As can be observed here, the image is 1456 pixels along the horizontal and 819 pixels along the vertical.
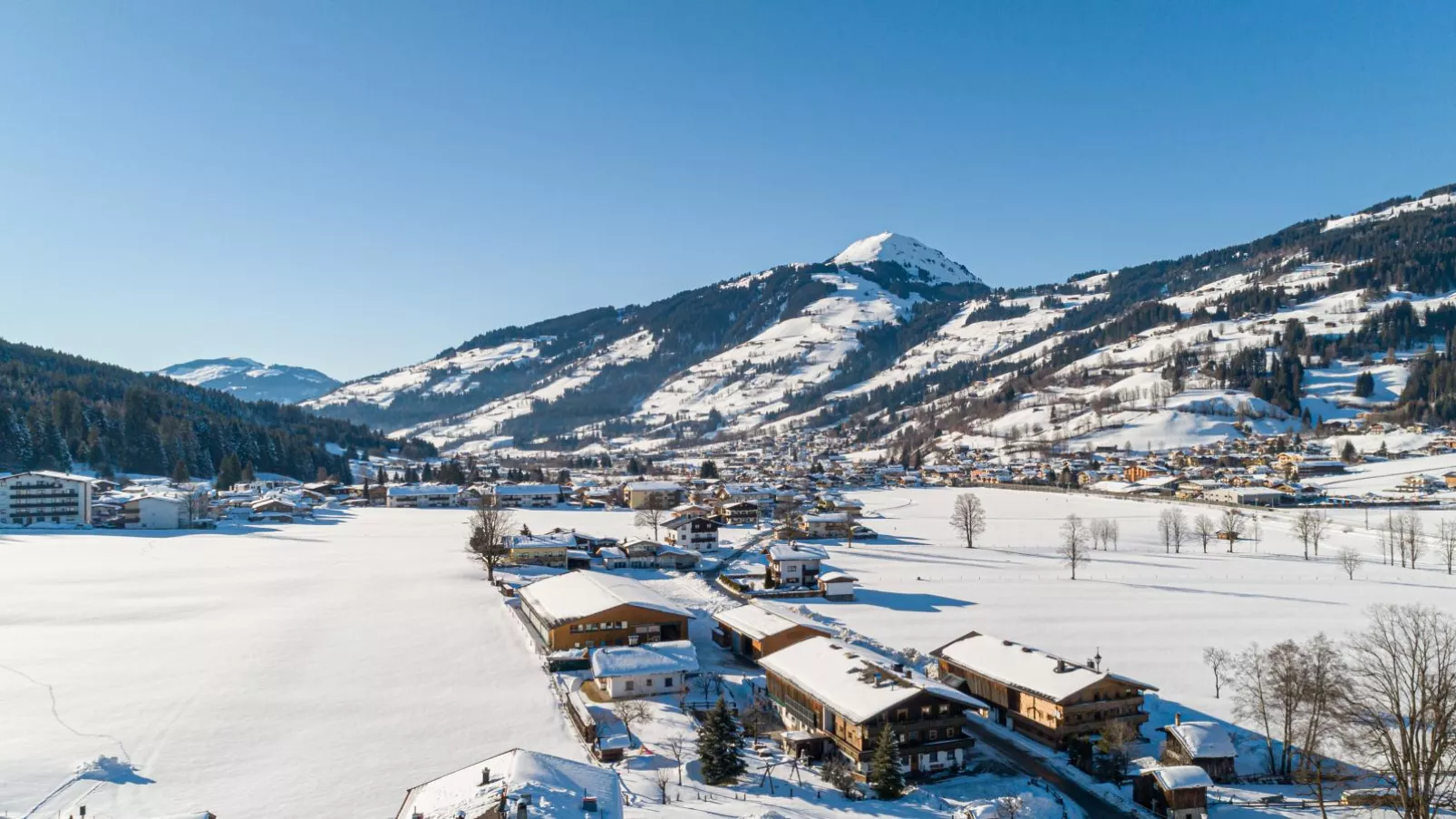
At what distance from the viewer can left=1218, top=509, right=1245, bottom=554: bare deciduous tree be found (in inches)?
2515

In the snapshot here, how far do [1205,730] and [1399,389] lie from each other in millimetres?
162665

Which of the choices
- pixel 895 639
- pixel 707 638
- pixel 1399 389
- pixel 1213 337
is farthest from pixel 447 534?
pixel 1213 337

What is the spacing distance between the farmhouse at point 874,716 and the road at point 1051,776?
4.35ft

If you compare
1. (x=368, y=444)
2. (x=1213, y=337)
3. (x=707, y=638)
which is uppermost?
(x=1213, y=337)

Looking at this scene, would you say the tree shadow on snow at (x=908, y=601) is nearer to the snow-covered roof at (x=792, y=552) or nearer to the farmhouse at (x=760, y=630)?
the snow-covered roof at (x=792, y=552)

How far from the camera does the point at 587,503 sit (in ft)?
316

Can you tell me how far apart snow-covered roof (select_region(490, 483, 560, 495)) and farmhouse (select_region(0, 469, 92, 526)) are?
36.4 metres

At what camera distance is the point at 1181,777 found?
21.1 meters

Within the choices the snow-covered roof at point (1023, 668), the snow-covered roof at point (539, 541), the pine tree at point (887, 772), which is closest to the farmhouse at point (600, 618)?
the snow-covered roof at point (1023, 668)

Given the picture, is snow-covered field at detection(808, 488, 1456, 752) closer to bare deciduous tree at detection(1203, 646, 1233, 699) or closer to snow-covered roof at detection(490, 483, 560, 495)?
bare deciduous tree at detection(1203, 646, 1233, 699)

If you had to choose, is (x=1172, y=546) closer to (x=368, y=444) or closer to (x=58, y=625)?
(x=58, y=625)

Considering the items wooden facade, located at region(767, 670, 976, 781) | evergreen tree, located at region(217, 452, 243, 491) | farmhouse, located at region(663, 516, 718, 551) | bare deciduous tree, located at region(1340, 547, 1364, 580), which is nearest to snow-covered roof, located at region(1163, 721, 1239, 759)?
wooden facade, located at region(767, 670, 976, 781)

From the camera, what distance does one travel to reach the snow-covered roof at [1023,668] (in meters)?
26.0

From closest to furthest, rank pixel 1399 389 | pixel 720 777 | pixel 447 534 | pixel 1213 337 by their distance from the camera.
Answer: pixel 720 777 → pixel 447 534 → pixel 1399 389 → pixel 1213 337
